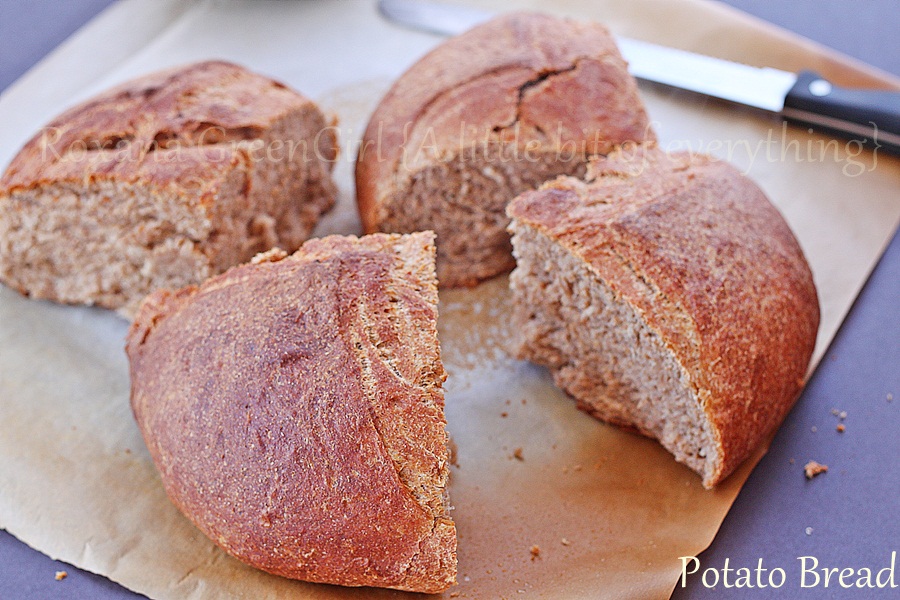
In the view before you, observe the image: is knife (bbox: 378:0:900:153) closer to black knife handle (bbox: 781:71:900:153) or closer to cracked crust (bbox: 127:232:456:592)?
black knife handle (bbox: 781:71:900:153)

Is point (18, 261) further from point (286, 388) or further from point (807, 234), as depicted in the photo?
point (807, 234)

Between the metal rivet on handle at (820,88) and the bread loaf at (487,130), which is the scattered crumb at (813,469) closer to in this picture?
the bread loaf at (487,130)

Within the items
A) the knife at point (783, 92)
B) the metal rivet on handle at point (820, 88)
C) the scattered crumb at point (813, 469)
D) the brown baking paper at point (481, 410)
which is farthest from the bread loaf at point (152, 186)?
the metal rivet on handle at point (820, 88)

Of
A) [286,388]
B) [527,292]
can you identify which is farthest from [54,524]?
[527,292]

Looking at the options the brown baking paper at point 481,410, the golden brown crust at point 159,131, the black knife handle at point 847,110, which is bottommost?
the brown baking paper at point 481,410

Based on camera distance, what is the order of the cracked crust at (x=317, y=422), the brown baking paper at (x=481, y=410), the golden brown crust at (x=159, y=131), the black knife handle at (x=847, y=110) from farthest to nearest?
the black knife handle at (x=847, y=110) < the golden brown crust at (x=159, y=131) < the brown baking paper at (x=481, y=410) < the cracked crust at (x=317, y=422)

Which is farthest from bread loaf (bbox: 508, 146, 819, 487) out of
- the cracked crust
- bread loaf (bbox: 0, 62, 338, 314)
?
bread loaf (bbox: 0, 62, 338, 314)
